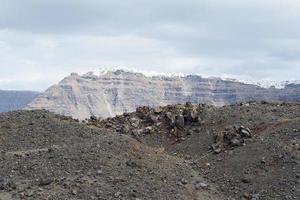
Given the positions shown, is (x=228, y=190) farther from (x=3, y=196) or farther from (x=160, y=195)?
(x=3, y=196)

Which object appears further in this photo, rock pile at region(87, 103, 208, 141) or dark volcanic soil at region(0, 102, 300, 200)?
rock pile at region(87, 103, 208, 141)

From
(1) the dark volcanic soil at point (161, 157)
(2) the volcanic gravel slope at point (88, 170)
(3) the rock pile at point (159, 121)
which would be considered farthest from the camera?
(3) the rock pile at point (159, 121)

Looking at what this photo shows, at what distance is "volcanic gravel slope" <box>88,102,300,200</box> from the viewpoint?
19406 millimetres

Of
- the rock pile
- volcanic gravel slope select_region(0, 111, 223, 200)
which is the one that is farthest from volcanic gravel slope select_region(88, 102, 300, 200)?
volcanic gravel slope select_region(0, 111, 223, 200)

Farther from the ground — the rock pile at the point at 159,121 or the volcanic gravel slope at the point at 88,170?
the rock pile at the point at 159,121

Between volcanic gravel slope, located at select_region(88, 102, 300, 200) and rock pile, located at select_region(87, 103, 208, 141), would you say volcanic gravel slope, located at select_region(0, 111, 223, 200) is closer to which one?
volcanic gravel slope, located at select_region(88, 102, 300, 200)

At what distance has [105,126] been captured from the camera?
28562 millimetres

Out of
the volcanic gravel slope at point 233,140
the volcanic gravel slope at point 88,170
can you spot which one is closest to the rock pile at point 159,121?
the volcanic gravel slope at point 233,140

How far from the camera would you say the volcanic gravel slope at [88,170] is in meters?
17.5

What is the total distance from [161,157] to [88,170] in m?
3.77

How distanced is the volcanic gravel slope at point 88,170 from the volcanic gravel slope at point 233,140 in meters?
1.00

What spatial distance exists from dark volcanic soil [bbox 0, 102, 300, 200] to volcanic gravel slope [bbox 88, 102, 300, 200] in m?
0.04

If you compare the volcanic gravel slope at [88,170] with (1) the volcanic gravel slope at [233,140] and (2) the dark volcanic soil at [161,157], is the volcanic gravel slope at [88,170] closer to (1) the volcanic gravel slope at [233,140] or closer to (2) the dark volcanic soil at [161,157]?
(2) the dark volcanic soil at [161,157]

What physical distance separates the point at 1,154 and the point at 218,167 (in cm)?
842
